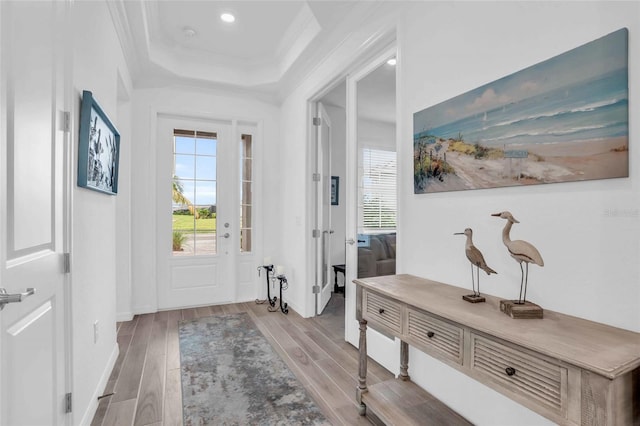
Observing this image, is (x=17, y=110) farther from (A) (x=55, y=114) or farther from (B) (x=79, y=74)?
(B) (x=79, y=74)

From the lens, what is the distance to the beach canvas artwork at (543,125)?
1188mm

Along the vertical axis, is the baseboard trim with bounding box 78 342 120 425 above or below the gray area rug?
above

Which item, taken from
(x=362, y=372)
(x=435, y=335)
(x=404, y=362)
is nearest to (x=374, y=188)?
(x=404, y=362)

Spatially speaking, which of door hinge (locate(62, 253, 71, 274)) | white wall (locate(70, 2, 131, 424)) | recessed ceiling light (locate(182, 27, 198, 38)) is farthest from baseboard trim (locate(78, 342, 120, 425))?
recessed ceiling light (locate(182, 27, 198, 38))

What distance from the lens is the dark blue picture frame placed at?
1.73 m

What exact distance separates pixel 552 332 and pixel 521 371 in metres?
0.17

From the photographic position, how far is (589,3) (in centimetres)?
126

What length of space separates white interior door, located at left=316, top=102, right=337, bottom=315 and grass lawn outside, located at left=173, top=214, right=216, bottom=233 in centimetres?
142

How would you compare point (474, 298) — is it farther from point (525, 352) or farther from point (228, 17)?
point (228, 17)

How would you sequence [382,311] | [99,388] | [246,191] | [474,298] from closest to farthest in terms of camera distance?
[474,298]
[382,311]
[99,388]
[246,191]

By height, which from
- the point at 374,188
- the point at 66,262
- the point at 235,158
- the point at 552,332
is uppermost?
the point at 235,158

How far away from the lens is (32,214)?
1.21 m

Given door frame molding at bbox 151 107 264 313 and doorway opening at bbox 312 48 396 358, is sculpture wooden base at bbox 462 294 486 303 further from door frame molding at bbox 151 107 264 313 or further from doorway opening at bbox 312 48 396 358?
door frame molding at bbox 151 107 264 313

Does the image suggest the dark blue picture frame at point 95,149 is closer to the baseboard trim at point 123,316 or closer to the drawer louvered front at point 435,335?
the baseboard trim at point 123,316
